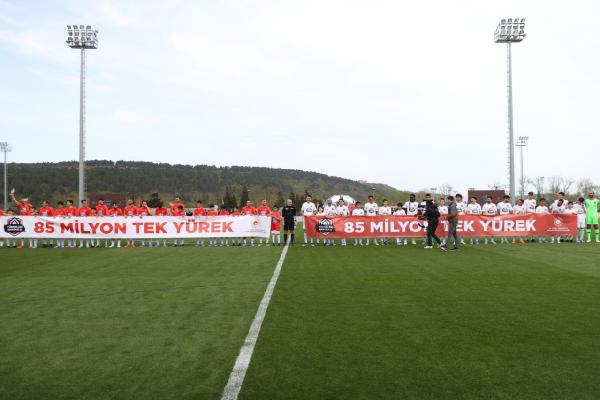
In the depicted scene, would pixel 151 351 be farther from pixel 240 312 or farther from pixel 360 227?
pixel 360 227

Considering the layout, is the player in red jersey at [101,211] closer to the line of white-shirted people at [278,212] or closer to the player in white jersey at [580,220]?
the line of white-shirted people at [278,212]

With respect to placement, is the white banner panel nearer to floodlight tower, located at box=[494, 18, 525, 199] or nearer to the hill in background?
floodlight tower, located at box=[494, 18, 525, 199]

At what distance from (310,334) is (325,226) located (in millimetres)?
14706

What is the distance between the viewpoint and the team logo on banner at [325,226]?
20453mm

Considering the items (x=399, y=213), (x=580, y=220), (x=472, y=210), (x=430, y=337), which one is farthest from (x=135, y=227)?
(x=580, y=220)

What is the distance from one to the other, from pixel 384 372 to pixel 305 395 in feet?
2.95

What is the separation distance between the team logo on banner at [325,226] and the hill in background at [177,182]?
70669mm

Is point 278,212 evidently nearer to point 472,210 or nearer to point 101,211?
point 101,211

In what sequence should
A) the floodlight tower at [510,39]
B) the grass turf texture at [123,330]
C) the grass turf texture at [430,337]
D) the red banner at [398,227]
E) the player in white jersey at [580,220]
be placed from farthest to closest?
the floodlight tower at [510,39] < the player in white jersey at [580,220] < the red banner at [398,227] < the grass turf texture at [123,330] < the grass turf texture at [430,337]

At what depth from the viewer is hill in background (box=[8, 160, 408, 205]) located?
105 metres

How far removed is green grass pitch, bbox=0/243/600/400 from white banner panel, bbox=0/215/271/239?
8854mm

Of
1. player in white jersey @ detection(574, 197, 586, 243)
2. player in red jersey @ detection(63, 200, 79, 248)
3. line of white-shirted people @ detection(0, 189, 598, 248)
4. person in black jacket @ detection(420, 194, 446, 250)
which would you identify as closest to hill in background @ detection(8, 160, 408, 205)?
line of white-shirted people @ detection(0, 189, 598, 248)

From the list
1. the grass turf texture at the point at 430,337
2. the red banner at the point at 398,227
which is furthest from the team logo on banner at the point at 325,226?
the grass turf texture at the point at 430,337

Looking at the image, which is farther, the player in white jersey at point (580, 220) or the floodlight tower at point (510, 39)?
the floodlight tower at point (510, 39)
